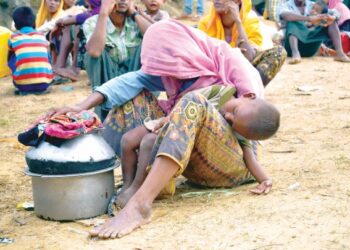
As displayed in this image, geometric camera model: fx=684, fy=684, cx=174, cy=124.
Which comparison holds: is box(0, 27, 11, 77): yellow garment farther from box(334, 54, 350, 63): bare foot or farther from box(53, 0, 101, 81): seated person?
box(334, 54, 350, 63): bare foot

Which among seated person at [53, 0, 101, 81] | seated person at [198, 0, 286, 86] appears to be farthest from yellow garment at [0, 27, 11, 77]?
seated person at [198, 0, 286, 86]

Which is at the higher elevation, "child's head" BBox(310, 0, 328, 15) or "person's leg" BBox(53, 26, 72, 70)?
"child's head" BBox(310, 0, 328, 15)

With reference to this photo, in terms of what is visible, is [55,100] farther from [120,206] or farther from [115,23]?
[120,206]

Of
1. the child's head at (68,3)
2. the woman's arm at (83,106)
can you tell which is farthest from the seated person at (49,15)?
the woman's arm at (83,106)

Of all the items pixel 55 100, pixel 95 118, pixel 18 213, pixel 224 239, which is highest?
pixel 95 118

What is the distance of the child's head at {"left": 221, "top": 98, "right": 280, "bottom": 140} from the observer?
3.50 metres

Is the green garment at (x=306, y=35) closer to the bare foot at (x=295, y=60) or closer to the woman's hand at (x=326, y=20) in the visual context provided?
the woman's hand at (x=326, y=20)

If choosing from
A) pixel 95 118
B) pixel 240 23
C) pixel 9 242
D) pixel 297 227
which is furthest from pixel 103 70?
pixel 297 227

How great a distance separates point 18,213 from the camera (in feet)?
12.2

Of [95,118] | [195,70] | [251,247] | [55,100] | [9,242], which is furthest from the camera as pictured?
[55,100]

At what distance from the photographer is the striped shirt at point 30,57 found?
7590 millimetres

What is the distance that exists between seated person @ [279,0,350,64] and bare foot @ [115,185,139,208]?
6.02m

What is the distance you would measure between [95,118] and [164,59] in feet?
1.90

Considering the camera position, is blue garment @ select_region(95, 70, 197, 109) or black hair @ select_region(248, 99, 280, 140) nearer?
black hair @ select_region(248, 99, 280, 140)
